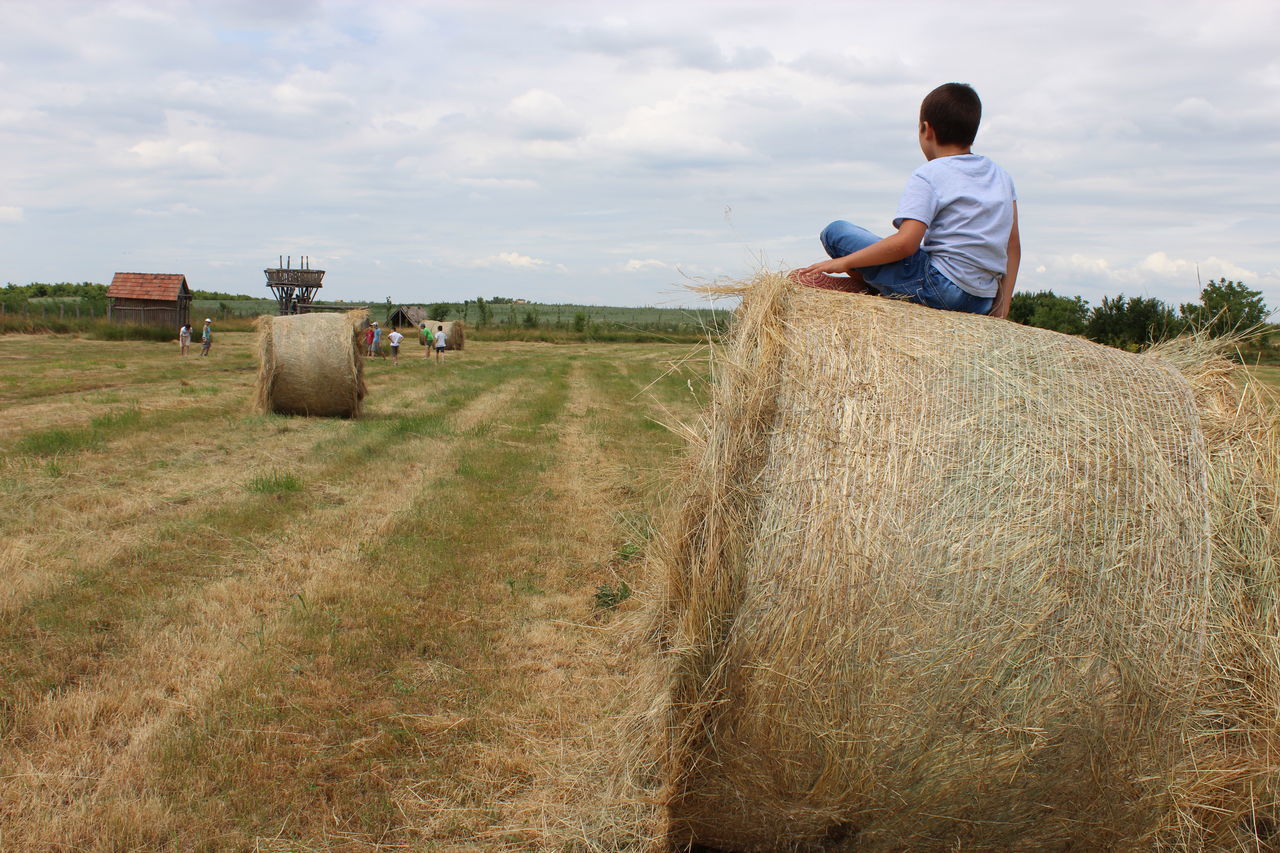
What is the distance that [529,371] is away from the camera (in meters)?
27.0

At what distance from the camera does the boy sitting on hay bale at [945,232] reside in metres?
3.91

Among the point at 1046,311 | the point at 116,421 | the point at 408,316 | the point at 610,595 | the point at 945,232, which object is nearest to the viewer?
the point at 945,232

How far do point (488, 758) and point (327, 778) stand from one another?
68cm

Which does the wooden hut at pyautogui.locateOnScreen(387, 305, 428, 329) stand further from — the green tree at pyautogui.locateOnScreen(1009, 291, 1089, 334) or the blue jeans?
the blue jeans

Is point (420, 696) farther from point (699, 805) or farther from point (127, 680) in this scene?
point (699, 805)

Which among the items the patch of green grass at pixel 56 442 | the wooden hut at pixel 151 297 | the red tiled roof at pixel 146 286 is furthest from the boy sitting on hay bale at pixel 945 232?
the red tiled roof at pixel 146 286

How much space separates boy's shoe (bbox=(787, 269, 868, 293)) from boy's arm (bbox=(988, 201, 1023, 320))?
0.65 metres

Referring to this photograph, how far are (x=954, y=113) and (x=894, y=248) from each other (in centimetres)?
74

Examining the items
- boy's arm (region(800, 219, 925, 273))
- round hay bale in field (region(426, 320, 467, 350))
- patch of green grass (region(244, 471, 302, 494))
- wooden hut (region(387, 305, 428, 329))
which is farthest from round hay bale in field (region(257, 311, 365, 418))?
wooden hut (region(387, 305, 428, 329))

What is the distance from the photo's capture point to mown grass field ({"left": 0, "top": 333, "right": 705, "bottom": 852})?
11.9ft

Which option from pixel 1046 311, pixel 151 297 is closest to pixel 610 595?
pixel 1046 311

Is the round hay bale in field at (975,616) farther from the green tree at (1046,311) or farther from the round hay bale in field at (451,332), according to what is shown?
the round hay bale in field at (451,332)

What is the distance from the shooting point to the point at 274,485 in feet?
29.3

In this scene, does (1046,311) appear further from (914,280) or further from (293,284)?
(293,284)
